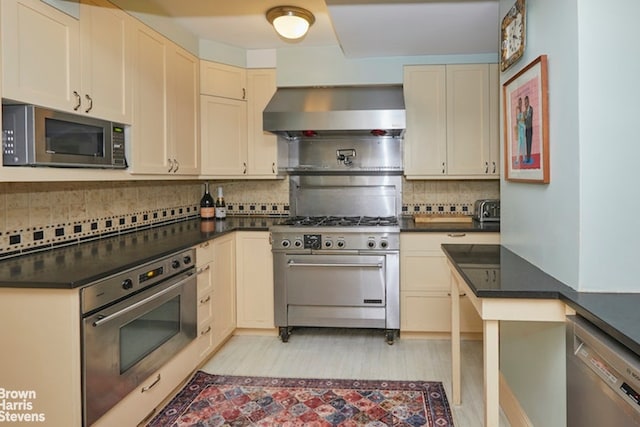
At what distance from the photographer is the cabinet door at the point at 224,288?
307 centimetres

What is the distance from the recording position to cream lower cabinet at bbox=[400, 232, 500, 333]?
329cm

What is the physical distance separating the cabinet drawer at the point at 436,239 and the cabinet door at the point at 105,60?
2.10 metres

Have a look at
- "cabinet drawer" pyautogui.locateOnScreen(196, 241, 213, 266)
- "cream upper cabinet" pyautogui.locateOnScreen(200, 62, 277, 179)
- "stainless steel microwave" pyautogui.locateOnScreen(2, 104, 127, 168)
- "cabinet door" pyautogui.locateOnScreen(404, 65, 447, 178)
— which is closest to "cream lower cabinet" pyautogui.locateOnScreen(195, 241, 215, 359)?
"cabinet drawer" pyautogui.locateOnScreen(196, 241, 213, 266)

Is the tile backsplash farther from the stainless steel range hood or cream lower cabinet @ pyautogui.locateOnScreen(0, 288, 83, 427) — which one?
the stainless steel range hood

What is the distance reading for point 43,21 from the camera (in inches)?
73.3

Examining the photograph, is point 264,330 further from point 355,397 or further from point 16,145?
point 16,145

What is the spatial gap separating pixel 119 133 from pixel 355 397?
2.02m

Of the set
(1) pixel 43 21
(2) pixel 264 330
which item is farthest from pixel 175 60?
(2) pixel 264 330

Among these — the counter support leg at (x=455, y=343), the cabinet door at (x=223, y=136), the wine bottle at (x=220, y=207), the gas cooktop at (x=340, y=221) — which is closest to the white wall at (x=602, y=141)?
the counter support leg at (x=455, y=343)

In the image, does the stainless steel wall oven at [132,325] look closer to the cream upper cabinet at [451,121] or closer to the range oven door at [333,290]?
A: the range oven door at [333,290]

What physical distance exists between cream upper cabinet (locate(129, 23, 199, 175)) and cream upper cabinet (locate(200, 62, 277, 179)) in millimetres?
114

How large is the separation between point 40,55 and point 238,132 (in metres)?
1.89

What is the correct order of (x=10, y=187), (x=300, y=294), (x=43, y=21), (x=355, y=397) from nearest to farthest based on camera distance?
(x=43, y=21) < (x=10, y=187) < (x=355, y=397) < (x=300, y=294)

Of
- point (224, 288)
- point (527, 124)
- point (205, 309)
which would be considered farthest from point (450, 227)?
point (205, 309)
